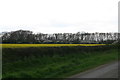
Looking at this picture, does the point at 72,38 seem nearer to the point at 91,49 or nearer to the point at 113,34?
the point at 113,34

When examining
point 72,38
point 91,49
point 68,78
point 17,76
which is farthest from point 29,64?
point 72,38

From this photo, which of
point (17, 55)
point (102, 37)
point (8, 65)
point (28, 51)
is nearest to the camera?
point (8, 65)

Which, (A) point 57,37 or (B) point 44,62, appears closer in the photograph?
(B) point 44,62

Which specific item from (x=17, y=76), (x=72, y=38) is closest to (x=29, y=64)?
(x=17, y=76)

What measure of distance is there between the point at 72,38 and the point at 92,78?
5966 centimetres

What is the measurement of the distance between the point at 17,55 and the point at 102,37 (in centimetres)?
6172

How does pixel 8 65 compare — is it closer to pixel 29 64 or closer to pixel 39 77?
pixel 29 64

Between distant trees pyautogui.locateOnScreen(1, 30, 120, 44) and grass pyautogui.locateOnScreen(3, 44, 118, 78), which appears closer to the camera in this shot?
grass pyautogui.locateOnScreen(3, 44, 118, 78)

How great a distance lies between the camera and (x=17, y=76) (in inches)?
443

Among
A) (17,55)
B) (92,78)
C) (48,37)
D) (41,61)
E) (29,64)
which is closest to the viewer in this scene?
(92,78)

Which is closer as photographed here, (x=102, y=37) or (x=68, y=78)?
(x=68, y=78)

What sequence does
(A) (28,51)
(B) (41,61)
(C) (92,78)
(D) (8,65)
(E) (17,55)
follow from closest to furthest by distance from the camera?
(C) (92,78)
(D) (8,65)
(B) (41,61)
(E) (17,55)
(A) (28,51)

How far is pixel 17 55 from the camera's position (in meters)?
21.6

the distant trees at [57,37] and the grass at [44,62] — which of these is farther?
the distant trees at [57,37]
